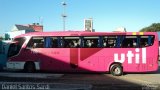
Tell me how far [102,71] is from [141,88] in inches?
307

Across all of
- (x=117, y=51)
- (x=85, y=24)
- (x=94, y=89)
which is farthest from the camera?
(x=85, y=24)

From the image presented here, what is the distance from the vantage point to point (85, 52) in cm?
2372

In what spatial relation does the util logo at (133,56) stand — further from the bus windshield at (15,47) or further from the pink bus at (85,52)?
the bus windshield at (15,47)

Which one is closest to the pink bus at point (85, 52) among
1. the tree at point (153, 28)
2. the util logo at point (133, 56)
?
the util logo at point (133, 56)

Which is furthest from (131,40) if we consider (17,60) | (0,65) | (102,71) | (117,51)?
(0,65)

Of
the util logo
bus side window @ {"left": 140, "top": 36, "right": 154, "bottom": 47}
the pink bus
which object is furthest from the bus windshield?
bus side window @ {"left": 140, "top": 36, "right": 154, "bottom": 47}

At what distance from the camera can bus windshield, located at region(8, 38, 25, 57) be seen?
80.7 feet

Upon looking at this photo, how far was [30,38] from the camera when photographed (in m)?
24.3

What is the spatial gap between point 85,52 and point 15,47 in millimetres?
4814

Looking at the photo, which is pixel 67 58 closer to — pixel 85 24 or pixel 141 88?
pixel 141 88

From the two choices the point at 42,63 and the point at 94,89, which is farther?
the point at 42,63

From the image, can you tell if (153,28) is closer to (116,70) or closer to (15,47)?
(116,70)

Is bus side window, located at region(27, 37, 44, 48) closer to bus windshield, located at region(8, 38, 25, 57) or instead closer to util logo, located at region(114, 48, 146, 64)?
bus windshield, located at region(8, 38, 25, 57)

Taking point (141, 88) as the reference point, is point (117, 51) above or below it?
above
